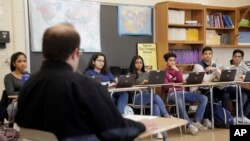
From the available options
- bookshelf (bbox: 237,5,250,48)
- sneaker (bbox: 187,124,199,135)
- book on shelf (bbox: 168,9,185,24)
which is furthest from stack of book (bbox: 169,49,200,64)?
sneaker (bbox: 187,124,199,135)

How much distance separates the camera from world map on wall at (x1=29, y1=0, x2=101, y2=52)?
5.09 m

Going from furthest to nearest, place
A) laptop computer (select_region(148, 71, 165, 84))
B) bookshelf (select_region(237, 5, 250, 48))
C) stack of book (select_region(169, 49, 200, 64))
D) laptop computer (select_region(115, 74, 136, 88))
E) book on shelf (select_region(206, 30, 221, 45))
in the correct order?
bookshelf (select_region(237, 5, 250, 48)) → book on shelf (select_region(206, 30, 221, 45)) → stack of book (select_region(169, 49, 200, 64)) → laptop computer (select_region(148, 71, 165, 84)) → laptop computer (select_region(115, 74, 136, 88))

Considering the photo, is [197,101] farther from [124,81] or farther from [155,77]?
[124,81]

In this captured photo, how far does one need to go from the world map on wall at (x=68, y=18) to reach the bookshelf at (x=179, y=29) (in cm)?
117

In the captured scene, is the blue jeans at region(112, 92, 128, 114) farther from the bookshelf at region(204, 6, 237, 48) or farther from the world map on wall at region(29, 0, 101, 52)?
the bookshelf at region(204, 6, 237, 48)

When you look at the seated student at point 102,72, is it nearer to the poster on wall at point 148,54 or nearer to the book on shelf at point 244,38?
the poster on wall at point 148,54

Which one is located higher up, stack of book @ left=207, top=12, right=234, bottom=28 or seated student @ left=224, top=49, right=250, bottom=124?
stack of book @ left=207, top=12, right=234, bottom=28

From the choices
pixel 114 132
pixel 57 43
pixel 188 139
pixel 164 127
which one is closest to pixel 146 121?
pixel 164 127

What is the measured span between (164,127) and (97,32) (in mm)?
4240

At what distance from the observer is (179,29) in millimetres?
6301

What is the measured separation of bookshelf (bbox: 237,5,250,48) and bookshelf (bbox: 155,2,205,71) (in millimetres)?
1015

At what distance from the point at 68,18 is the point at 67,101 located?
4197 millimetres

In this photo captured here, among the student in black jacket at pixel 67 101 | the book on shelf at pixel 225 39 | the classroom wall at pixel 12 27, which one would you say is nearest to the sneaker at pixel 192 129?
the classroom wall at pixel 12 27

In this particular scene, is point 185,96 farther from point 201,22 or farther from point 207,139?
point 201,22
